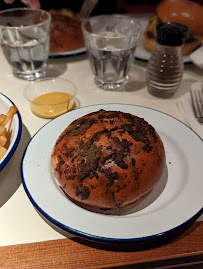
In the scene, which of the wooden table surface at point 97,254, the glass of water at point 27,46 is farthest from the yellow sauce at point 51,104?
the wooden table surface at point 97,254

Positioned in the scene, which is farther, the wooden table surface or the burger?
the burger

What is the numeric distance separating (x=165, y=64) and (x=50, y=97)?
472 mm

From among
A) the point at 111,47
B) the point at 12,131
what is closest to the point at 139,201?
the point at 12,131

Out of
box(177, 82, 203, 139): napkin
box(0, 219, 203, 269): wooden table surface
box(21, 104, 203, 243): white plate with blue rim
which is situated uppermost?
box(21, 104, 203, 243): white plate with blue rim

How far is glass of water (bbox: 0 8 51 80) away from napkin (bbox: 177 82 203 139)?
64 centimetres

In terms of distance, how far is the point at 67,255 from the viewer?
0.65m

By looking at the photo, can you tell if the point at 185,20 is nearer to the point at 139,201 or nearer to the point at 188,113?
the point at 188,113

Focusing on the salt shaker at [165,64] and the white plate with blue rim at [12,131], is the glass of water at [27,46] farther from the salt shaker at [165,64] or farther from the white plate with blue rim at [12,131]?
the salt shaker at [165,64]

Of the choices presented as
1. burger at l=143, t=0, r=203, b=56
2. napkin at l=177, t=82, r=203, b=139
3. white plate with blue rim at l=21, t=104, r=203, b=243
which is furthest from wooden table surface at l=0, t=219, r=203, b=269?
burger at l=143, t=0, r=203, b=56

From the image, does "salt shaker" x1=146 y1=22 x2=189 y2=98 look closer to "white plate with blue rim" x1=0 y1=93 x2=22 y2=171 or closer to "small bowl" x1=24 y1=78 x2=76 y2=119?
"small bowl" x1=24 y1=78 x2=76 y2=119

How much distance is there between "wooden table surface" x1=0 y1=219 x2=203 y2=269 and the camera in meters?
0.63

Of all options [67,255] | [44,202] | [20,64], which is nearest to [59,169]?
[44,202]

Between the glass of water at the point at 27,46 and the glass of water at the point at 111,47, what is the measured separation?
20 centimetres

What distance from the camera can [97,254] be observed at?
651mm
